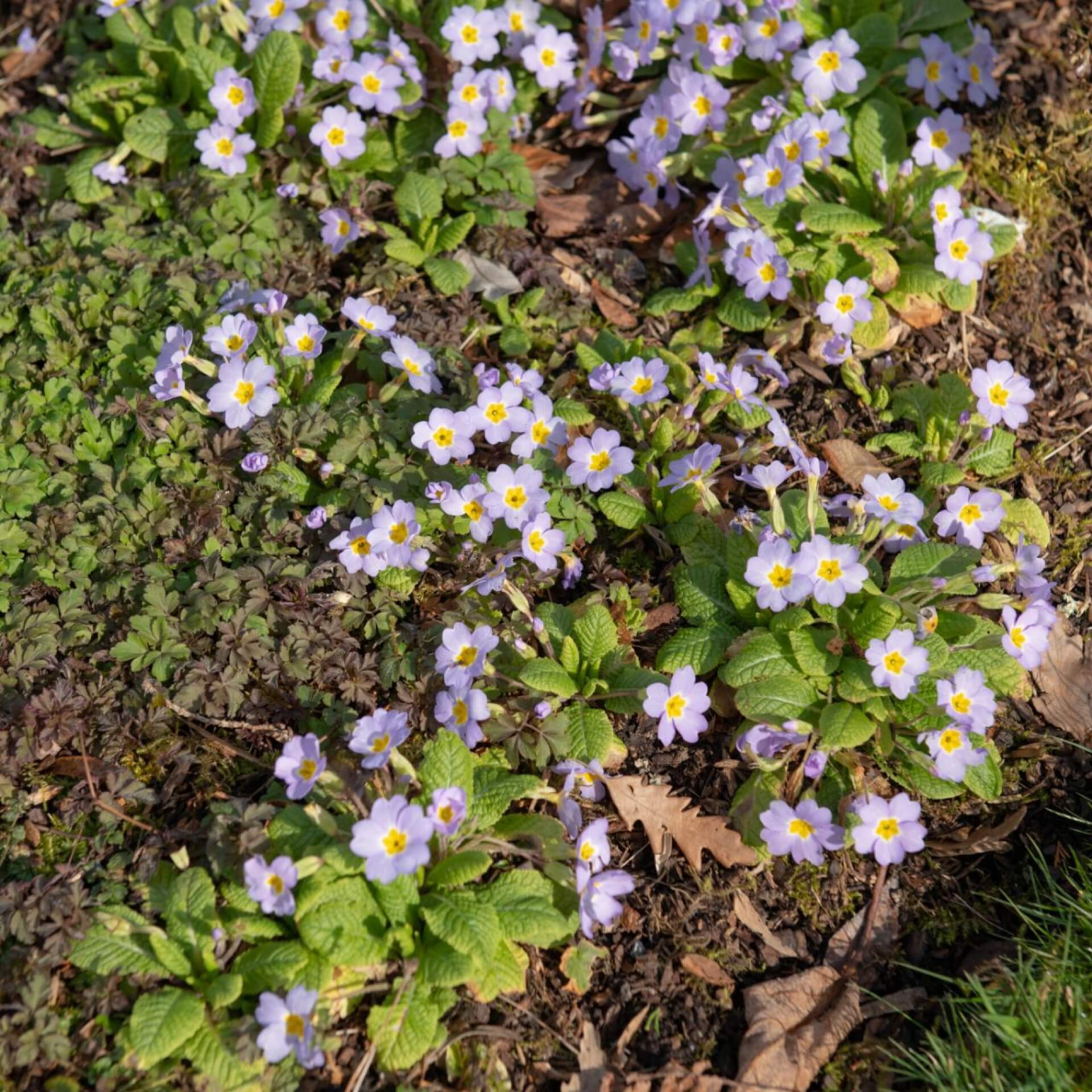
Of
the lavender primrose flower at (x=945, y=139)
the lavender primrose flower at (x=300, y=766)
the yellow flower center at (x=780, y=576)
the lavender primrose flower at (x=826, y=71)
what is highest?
the lavender primrose flower at (x=826, y=71)

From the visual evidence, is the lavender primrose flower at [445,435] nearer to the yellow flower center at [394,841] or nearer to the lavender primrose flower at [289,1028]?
the yellow flower center at [394,841]

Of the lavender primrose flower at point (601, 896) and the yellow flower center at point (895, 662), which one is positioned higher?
the yellow flower center at point (895, 662)

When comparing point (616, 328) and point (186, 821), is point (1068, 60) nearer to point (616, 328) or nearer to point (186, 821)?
point (616, 328)

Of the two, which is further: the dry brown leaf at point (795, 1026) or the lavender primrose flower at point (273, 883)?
the dry brown leaf at point (795, 1026)

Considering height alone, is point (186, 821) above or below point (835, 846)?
below

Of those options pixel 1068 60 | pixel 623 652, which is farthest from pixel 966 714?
pixel 1068 60

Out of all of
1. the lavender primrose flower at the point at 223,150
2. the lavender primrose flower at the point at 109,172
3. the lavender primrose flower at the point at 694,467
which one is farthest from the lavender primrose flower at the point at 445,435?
the lavender primrose flower at the point at 109,172

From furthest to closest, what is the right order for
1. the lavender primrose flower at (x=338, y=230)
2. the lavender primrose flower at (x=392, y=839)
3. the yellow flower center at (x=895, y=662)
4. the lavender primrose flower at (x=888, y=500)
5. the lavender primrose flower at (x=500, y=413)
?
the lavender primrose flower at (x=338, y=230) → the lavender primrose flower at (x=500, y=413) → the lavender primrose flower at (x=888, y=500) → the yellow flower center at (x=895, y=662) → the lavender primrose flower at (x=392, y=839)

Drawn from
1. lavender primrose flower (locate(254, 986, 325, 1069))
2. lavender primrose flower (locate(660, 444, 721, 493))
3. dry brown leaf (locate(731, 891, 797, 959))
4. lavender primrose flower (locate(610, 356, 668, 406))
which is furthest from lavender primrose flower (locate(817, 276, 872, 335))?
lavender primrose flower (locate(254, 986, 325, 1069))
